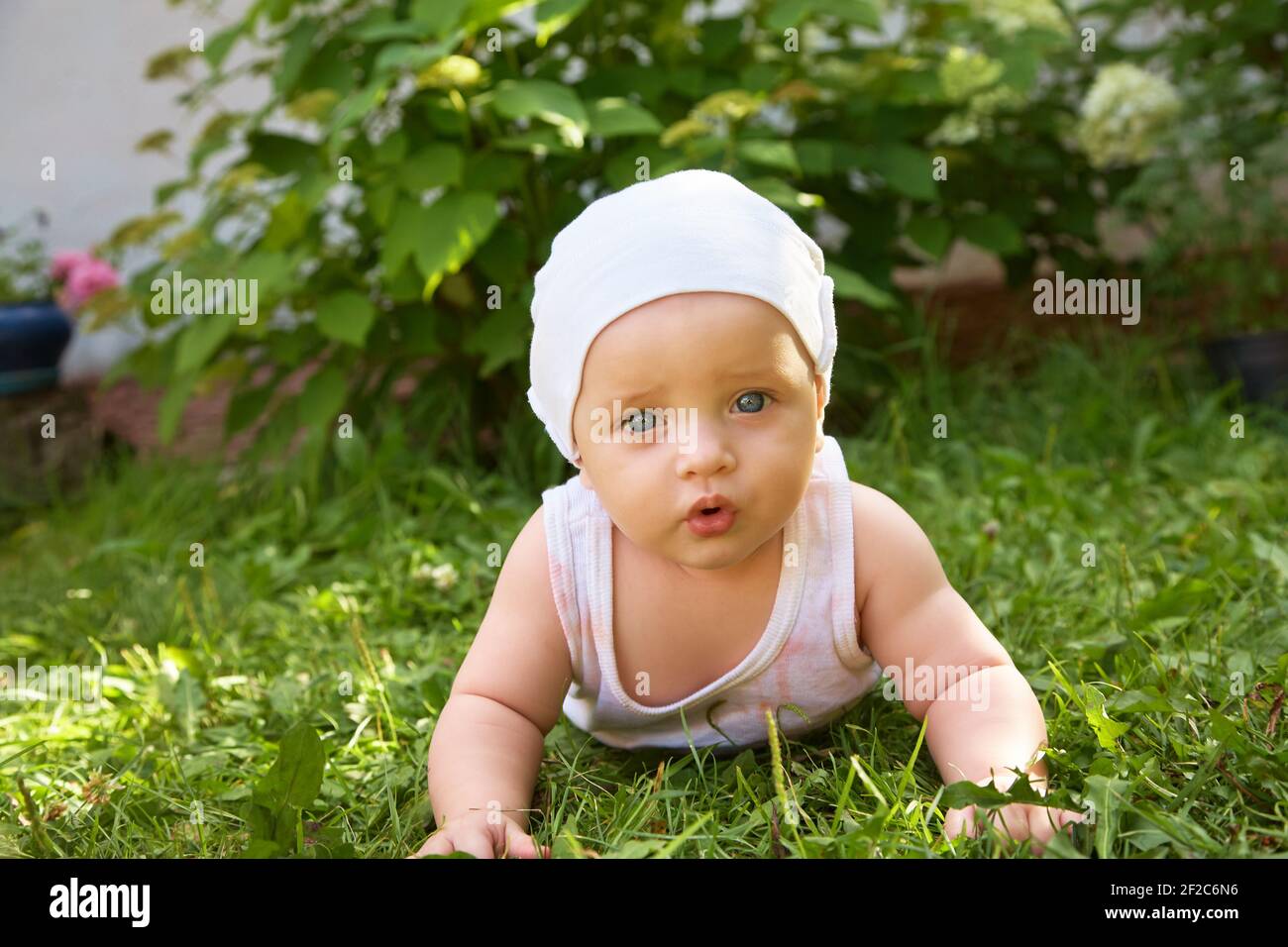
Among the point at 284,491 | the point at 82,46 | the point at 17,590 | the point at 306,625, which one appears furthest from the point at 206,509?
the point at 82,46

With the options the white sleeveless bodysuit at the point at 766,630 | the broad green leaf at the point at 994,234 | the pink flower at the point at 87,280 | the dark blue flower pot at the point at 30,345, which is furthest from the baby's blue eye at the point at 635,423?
the dark blue flower pot at the point at 30,345

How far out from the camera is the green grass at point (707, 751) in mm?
1310

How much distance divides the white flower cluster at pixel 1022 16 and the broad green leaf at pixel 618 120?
1.11m

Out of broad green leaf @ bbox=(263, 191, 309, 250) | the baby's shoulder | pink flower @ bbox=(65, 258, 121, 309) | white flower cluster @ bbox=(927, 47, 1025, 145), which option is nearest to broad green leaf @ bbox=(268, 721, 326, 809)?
the baby's shoulder

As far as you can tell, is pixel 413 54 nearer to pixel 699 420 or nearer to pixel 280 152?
pixel 280 152

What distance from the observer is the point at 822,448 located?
152 cm

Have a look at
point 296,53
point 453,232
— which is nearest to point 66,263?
point 296,53

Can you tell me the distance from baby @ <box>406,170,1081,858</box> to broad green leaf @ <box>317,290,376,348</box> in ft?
3.93

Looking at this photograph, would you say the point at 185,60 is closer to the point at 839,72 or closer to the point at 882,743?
the point at 839,72

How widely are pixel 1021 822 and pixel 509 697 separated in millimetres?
552

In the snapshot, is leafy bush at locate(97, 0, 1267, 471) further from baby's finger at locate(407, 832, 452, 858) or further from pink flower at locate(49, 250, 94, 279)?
baby's finger at locate(407, 832, 452, 858)

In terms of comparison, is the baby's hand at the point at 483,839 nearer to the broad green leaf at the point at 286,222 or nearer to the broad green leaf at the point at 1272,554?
the broad green leaf at the point at 1272,554

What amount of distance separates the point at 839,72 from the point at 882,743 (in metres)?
2.01

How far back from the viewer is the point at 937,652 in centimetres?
142
